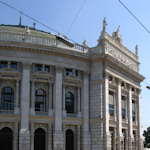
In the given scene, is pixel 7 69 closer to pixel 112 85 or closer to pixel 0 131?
pixel 0 131

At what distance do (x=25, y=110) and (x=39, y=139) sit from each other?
3911 millimetres

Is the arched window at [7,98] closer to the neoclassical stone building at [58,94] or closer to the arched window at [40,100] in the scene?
the neoclassical stone building at [58,94]

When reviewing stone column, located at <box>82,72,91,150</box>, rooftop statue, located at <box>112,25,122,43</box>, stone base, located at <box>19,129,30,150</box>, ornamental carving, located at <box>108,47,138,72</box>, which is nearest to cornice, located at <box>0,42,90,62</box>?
stone column, located at <box>82,72,91,150</box>

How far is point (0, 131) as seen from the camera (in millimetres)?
34000

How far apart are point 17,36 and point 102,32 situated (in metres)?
11.6

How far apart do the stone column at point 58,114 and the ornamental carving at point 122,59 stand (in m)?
8.91

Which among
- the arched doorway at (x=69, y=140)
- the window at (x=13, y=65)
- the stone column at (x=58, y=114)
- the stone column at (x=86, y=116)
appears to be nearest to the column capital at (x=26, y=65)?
the window at (x=13, y=65)

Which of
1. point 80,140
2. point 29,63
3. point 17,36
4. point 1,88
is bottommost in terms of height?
point 80,140

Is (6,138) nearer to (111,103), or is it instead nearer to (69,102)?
(69,102)

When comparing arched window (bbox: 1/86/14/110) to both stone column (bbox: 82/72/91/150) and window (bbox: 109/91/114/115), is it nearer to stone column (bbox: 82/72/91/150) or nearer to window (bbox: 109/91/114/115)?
stone column (bbox: 82/72/91/150)

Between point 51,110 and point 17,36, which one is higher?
point 17,36

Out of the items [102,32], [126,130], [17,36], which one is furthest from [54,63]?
[126,130]

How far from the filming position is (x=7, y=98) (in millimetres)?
35125

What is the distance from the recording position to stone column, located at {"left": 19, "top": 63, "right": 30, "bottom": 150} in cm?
3309
